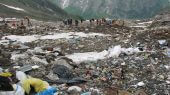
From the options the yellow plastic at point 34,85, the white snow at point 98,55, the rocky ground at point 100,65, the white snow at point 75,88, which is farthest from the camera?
the white snow at point 98,55

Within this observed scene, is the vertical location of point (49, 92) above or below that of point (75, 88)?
above

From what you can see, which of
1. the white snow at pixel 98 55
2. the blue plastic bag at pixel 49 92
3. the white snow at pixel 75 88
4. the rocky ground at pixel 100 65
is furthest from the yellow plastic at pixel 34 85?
the white snow at pixel 98 55

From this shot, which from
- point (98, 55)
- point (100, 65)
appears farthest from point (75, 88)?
point (98, 55)

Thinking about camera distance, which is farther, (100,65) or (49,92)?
(100,65)

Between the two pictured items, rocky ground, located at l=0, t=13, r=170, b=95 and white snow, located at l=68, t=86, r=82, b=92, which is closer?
white snow, located at l=68, t=86, r=82, b=92

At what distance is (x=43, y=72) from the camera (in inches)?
628

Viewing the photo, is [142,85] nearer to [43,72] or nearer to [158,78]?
[158,78]

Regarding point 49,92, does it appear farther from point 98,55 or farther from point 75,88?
point 98,55

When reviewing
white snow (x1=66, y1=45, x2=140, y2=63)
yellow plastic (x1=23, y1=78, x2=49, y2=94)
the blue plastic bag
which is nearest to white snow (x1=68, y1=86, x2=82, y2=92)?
the blue plastic bag

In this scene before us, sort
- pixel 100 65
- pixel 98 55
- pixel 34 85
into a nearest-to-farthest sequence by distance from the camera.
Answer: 1. pixel 34 85
2. pixel 100 65
3. pixel 98 55

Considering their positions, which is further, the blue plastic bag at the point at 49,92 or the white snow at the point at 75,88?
the white snow at the point at 75,88

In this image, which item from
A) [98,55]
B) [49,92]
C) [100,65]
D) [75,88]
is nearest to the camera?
[49,92]

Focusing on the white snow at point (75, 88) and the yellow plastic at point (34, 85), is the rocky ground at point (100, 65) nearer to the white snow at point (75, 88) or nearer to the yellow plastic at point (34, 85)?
the white snow at point (75, 88)

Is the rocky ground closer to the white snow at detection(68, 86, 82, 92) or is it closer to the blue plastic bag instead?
the white snow at detection(68, 86, 82, 92)
